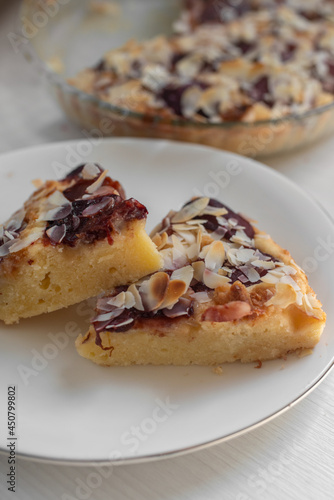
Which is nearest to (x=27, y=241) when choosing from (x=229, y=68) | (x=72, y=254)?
(x=72, y=254)

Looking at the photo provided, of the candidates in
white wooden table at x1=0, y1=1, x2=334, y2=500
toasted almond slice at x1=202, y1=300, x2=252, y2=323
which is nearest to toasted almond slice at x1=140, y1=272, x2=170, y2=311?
toasted almond slice at x1=202, y1=300, x2=252, y2=323

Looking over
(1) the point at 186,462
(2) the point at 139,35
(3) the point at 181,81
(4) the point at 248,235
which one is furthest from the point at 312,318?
(2) the point at 139,35

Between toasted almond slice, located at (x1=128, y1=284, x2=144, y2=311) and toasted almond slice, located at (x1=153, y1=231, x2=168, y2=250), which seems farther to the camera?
toasted almond slice, located at (x1=153, y1=231, x2=168, y2=250)

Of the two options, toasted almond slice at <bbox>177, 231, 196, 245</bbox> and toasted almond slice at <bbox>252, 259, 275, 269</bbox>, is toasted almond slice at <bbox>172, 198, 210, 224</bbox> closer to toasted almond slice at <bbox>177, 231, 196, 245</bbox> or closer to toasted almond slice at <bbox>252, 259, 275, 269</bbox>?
toasted almond slice at <bbox>177, 231, 196, 245</bbox>

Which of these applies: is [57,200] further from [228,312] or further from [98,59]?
[98,59]

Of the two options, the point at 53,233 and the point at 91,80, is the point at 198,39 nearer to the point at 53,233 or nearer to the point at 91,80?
the point at 91,80

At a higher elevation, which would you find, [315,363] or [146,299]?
[146,299]

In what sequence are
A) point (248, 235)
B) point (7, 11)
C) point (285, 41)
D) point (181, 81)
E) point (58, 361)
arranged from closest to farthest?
point (58, 361) < point (248, 235) < point (181, 81) < point (285, 41) < point (7, 11)
